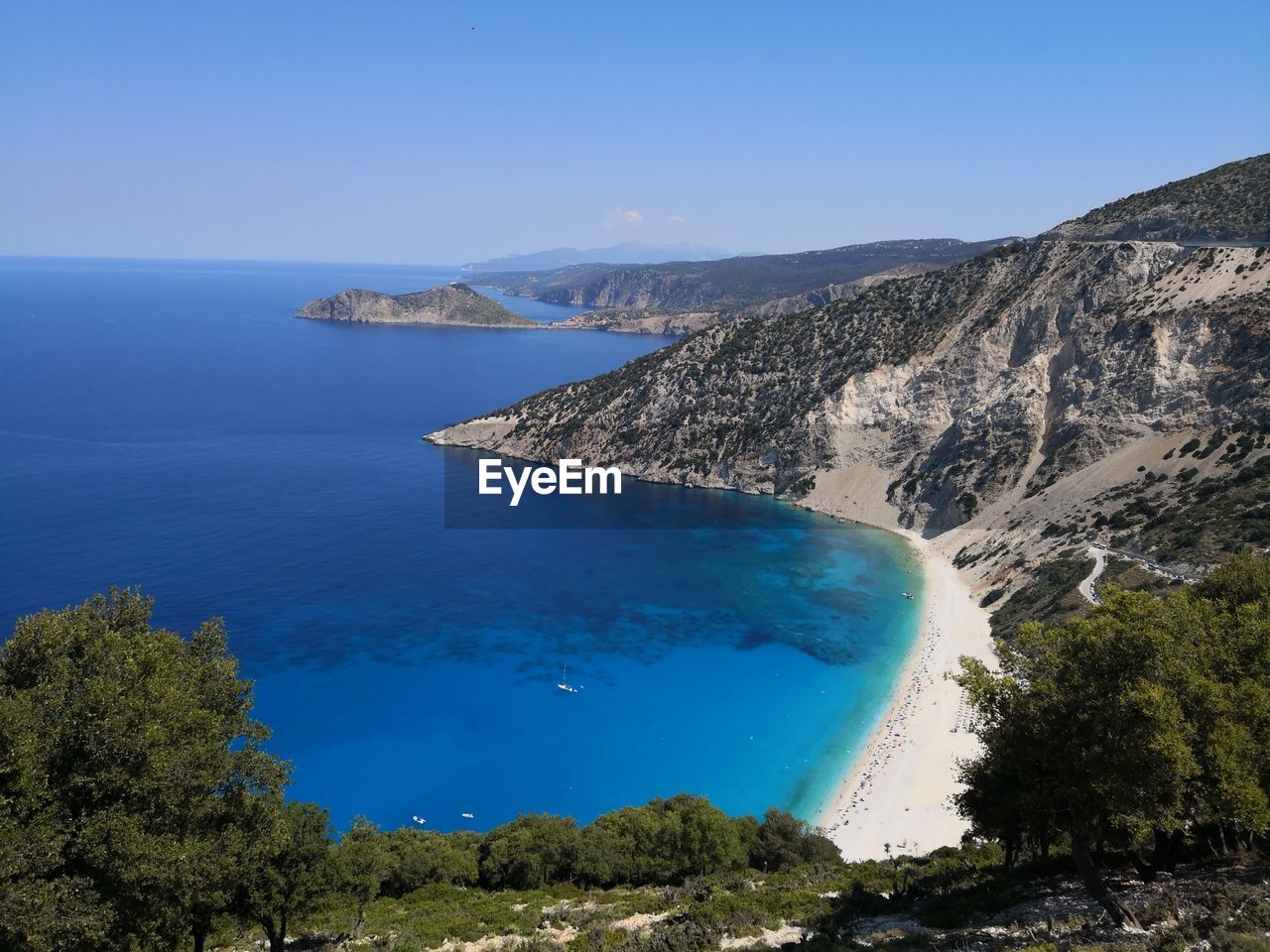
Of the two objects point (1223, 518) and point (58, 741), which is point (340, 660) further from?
point (1223, 518)

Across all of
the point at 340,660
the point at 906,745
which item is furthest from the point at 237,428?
the point at 906,745

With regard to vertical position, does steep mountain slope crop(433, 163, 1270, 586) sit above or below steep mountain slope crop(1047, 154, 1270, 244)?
below

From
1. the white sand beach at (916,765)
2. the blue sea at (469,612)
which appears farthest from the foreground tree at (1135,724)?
the blue sea at (469,612)

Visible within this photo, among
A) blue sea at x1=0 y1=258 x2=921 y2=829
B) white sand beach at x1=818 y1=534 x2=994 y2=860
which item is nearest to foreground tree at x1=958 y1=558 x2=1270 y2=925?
white sand beach at x1=818 y1=534 x2=994 y2=860

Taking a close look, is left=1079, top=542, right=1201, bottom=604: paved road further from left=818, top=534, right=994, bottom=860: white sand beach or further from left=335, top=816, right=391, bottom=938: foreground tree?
left=335, top=816, right=391, bottom=938: foreground tree

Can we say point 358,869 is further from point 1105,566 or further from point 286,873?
point 1105,566

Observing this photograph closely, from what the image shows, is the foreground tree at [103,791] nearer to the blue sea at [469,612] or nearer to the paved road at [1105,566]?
the blue sea at [469,612]
